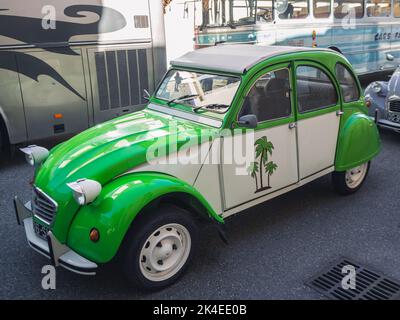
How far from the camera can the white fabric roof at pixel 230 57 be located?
13.1 ft

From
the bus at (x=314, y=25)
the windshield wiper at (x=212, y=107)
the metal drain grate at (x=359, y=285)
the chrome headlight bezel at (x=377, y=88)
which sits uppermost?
the bus at (x=314, y=25)

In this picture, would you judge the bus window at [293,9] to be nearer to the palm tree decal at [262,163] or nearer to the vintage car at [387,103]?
the vintage car at [387,103]

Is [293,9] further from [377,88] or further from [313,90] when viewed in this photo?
[313,90]

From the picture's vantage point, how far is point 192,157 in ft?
11.8

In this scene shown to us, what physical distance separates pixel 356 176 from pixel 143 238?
315 centimetres

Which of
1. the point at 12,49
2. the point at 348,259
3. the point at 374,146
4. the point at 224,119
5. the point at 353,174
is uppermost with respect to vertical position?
the point at 12,49

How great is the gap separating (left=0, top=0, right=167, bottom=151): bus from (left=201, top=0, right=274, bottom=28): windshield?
1.94 m

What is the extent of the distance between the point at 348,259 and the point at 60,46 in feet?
17.3

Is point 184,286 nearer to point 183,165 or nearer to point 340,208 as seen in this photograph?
point 183,165

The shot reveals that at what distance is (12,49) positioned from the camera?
20.2 ft

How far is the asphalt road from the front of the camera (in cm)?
344

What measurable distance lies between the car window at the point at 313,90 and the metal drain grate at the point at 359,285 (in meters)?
1.67

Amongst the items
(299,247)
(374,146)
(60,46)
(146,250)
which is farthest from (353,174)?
(60,46)

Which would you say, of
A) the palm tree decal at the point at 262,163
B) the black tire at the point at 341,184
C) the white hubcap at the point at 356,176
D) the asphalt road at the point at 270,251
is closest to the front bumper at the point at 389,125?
the asphalt road at the point at 270,251
